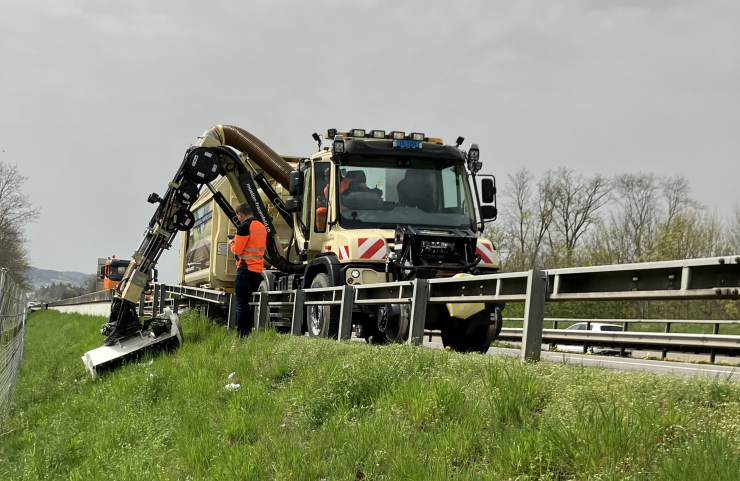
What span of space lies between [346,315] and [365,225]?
2.16 metres

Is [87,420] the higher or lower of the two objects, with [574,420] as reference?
lower

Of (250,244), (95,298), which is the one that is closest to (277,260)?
(250,244)

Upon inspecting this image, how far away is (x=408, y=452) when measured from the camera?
4.05 meters

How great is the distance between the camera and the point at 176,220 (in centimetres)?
1309

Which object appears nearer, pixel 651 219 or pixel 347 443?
pixel 347 443

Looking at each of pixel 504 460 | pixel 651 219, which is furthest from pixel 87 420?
pixel 651 219

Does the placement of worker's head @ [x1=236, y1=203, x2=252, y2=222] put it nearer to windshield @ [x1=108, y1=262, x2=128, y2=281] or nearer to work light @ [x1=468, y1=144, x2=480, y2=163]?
work light @ [x1=468, y1=144, x2=480, y2=163]

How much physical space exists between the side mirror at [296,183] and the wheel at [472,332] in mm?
3306

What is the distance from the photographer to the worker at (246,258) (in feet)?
36.4

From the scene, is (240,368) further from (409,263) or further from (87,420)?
(409,263)

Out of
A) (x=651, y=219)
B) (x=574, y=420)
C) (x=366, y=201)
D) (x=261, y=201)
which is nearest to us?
(x=574, y=420)

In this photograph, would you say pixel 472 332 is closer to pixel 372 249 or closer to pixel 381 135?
pixel 372 249

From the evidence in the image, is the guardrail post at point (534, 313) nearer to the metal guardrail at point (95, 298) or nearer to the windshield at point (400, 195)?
the windshield at point (400, 195)

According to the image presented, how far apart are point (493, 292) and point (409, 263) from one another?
3.80 m
